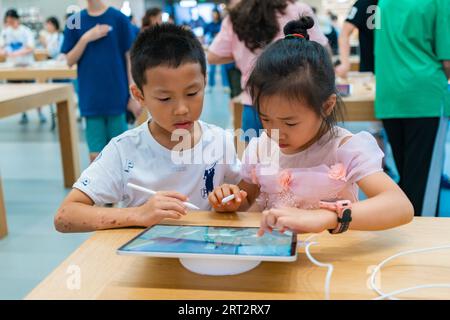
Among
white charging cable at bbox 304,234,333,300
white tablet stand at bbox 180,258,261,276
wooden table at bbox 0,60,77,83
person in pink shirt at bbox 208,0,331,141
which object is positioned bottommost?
white charging cable at bbox 304,234,333,300

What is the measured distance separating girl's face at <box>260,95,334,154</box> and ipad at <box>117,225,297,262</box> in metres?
0.19

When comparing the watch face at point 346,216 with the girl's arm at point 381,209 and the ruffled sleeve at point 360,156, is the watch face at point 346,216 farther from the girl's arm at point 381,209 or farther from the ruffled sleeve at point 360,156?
the ruffled sleeve at point 360,156

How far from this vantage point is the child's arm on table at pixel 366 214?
2.21 ft

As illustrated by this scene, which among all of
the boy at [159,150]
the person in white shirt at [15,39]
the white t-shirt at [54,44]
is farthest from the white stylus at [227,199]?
the white t-shirt at [54,44]

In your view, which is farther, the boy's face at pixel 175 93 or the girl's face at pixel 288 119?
the boy's face at pixel 175 93

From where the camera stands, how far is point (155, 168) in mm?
1072

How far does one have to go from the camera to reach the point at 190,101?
992 mm

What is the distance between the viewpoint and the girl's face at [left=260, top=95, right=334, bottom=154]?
83 centimetres

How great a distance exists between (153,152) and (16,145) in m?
3.59

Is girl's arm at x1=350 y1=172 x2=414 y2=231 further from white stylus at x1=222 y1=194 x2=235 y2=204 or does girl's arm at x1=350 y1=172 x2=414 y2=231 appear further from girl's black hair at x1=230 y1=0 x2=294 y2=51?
girl's black hair at x1=230 y1=0 x2=294 y2=51

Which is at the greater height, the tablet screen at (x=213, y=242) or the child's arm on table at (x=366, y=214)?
the child's arm on table at (x=366, y=214)

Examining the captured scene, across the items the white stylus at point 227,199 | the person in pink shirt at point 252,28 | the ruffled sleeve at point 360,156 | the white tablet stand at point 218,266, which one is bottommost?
the white tablet stand at point 218,266

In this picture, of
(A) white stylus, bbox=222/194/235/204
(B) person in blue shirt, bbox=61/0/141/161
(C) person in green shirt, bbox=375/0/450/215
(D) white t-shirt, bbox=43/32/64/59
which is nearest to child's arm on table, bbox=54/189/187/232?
(A) white stylus, bbox=222/194/235/204

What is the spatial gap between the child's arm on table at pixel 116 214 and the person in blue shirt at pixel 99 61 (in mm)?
1445
